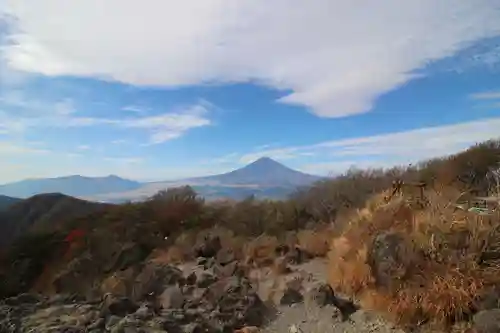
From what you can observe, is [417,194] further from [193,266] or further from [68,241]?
[68,241]

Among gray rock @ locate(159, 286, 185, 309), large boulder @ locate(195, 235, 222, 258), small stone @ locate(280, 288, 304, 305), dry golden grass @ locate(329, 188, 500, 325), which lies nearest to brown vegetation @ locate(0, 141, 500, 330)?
dry golden grass @ locate(329, 188, 500, 325)

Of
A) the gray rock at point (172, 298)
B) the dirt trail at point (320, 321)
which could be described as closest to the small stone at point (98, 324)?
the gray rock at point (172, 298)

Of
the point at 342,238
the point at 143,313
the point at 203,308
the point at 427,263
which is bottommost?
the point at 203,308

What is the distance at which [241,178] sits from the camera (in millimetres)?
43219

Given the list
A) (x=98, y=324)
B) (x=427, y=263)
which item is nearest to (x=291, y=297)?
(x=427, y=263)

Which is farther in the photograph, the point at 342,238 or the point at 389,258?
the point at 342,238

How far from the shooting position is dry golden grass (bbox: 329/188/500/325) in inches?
335

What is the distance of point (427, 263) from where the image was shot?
9.55 m

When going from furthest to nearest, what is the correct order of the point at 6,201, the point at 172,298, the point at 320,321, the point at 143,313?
the point at 6,201, the point at 172,298, the point at 143,313, the point at 320,321

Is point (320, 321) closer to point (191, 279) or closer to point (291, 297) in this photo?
point (291, 297)

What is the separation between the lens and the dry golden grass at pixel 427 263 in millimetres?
8508

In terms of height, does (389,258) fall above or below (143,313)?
above

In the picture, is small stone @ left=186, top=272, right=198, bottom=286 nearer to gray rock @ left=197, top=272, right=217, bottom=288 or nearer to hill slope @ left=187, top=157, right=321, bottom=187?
gray rock @ left=197, top=272, right=217, bottom=288

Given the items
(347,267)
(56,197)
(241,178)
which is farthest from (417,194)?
(241,178)
